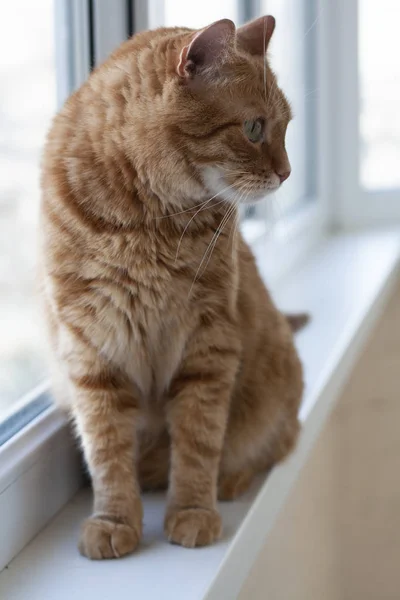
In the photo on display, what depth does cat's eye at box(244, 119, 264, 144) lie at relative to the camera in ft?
3.20

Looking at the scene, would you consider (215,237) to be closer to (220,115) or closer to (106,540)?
(220,115)

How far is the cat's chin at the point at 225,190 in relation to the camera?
3.16 feet

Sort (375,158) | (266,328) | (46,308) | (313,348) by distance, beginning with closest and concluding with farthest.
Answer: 1. (46,308)
2. (266,328)
3. (313,348)
4. (375,158)

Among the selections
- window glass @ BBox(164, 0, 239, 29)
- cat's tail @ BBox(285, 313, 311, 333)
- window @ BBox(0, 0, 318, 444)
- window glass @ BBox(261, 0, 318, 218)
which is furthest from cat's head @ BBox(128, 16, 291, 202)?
window glass @ BBox(261, 0, 318, 218)

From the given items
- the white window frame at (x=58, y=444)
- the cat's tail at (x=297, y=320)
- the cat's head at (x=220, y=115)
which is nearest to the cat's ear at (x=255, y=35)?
the cat's head at (x=220, y=115)

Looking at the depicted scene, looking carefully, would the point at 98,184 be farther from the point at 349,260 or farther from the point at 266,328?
the point at 349,260

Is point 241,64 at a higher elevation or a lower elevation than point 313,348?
higher

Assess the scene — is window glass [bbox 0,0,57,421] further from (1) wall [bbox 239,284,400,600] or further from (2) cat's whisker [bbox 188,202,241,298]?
(1) wall [bbox 239,284,400,600]

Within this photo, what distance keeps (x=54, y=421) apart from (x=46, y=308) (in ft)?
0.57

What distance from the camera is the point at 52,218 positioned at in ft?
3.25

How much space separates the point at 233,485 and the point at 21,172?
1.75 feet

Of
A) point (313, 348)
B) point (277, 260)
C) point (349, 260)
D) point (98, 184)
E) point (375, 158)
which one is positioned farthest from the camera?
point (375, 158)

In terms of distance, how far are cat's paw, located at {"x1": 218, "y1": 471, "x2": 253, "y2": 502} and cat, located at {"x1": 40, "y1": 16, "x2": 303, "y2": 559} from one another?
48mm

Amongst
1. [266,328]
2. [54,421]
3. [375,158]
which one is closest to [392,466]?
[375,158]
